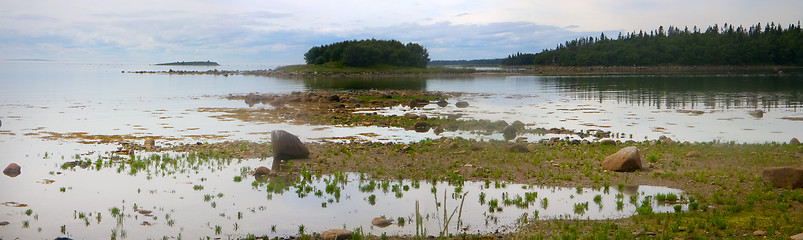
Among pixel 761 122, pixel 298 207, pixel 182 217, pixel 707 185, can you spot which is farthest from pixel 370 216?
pixel 761 122

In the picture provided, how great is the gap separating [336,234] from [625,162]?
11296mm

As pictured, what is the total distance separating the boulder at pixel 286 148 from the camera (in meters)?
22.8

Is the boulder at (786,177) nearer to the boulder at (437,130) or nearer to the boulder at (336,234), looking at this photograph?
the boulder at (336,234)

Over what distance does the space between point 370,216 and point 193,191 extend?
589 centimetres

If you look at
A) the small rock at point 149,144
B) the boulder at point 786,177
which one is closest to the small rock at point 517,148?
the boulder at point 786,177

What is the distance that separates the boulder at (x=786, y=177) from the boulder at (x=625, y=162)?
386 cm

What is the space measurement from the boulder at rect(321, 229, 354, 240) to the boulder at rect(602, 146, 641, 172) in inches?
428

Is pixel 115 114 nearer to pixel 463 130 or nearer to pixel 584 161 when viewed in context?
pixel 463 130

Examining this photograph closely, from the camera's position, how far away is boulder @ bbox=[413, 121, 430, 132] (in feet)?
109

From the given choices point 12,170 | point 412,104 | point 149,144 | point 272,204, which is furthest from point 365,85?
point 272,204

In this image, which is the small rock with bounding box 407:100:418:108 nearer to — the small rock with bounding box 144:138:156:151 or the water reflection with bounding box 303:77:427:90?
the small rock with bounding box 144:138:156:151

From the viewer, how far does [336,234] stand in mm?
12469

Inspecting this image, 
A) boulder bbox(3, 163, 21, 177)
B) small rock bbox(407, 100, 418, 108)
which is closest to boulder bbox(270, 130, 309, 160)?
boulder bbox(3, 163, 21, 177)

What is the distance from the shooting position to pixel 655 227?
12969 mm
